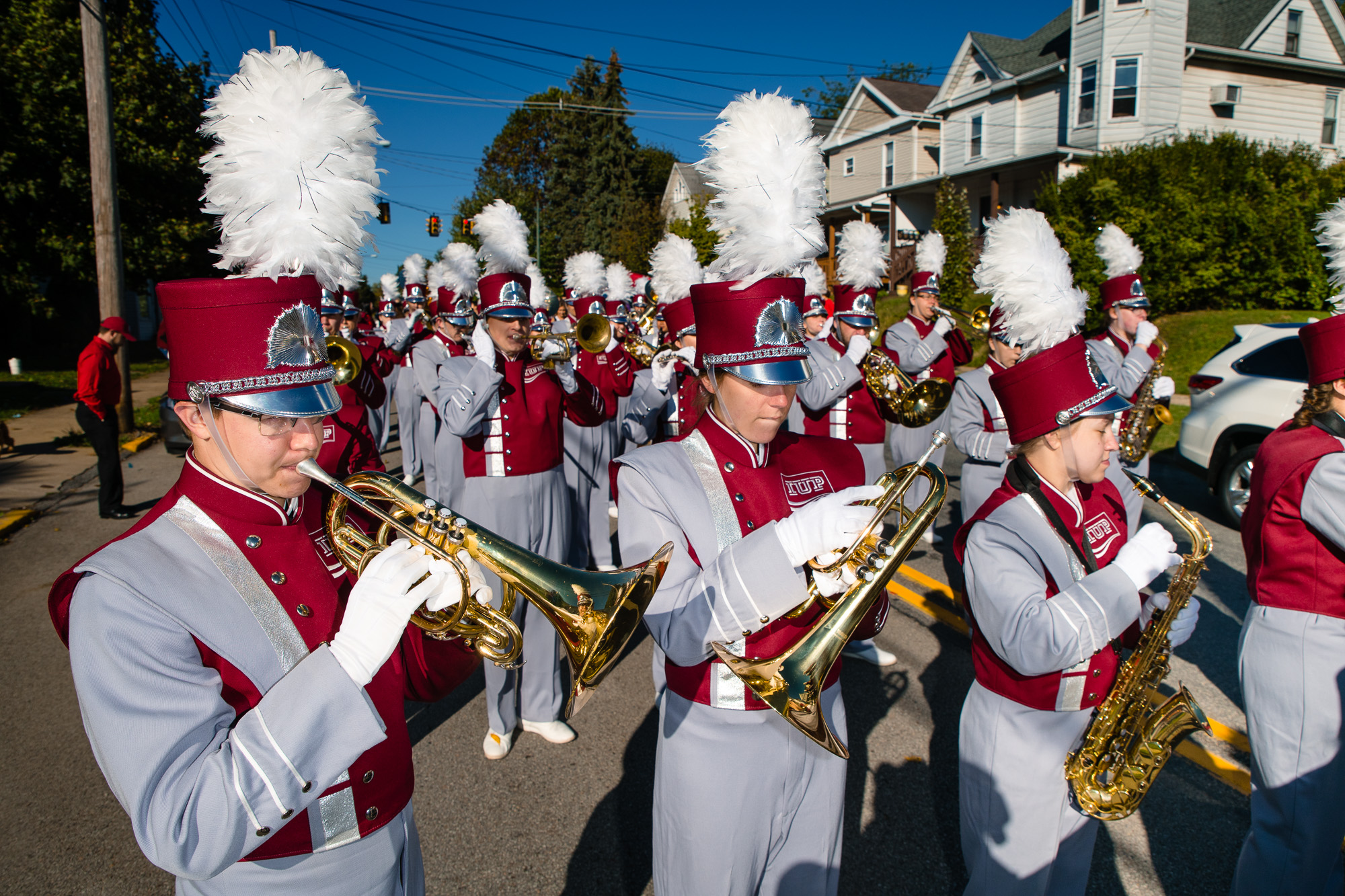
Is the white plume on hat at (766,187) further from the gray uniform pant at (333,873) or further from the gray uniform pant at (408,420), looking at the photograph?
the gray uniform pant at (408,420)

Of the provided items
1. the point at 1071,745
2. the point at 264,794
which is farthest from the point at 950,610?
the point at 264,794

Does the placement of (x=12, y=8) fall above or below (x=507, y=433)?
above

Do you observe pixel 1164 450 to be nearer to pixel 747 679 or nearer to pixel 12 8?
pixel 747 679

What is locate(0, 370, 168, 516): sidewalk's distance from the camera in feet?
32.9

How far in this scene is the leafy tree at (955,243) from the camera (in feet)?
74.8

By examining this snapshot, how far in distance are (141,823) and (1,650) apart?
5850mm

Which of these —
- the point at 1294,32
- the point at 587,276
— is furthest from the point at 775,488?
the point at 1294,32

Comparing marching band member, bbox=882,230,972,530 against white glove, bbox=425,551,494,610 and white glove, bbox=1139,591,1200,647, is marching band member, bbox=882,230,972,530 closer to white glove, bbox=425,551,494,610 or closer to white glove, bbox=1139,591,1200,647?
white glove, bbox=1139,591,1200,647

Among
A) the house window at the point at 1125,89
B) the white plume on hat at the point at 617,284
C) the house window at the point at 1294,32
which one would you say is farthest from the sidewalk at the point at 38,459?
the house window at the point at 1294,32

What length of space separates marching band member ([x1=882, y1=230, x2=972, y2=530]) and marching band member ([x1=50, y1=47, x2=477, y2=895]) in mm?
5579

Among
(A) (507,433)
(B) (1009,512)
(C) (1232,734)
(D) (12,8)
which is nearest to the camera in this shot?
(B) (1009,512)

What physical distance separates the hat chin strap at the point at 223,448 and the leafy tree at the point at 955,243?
2162 cm

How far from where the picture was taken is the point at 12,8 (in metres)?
21.5

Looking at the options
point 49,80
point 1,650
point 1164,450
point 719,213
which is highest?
point 49,80
